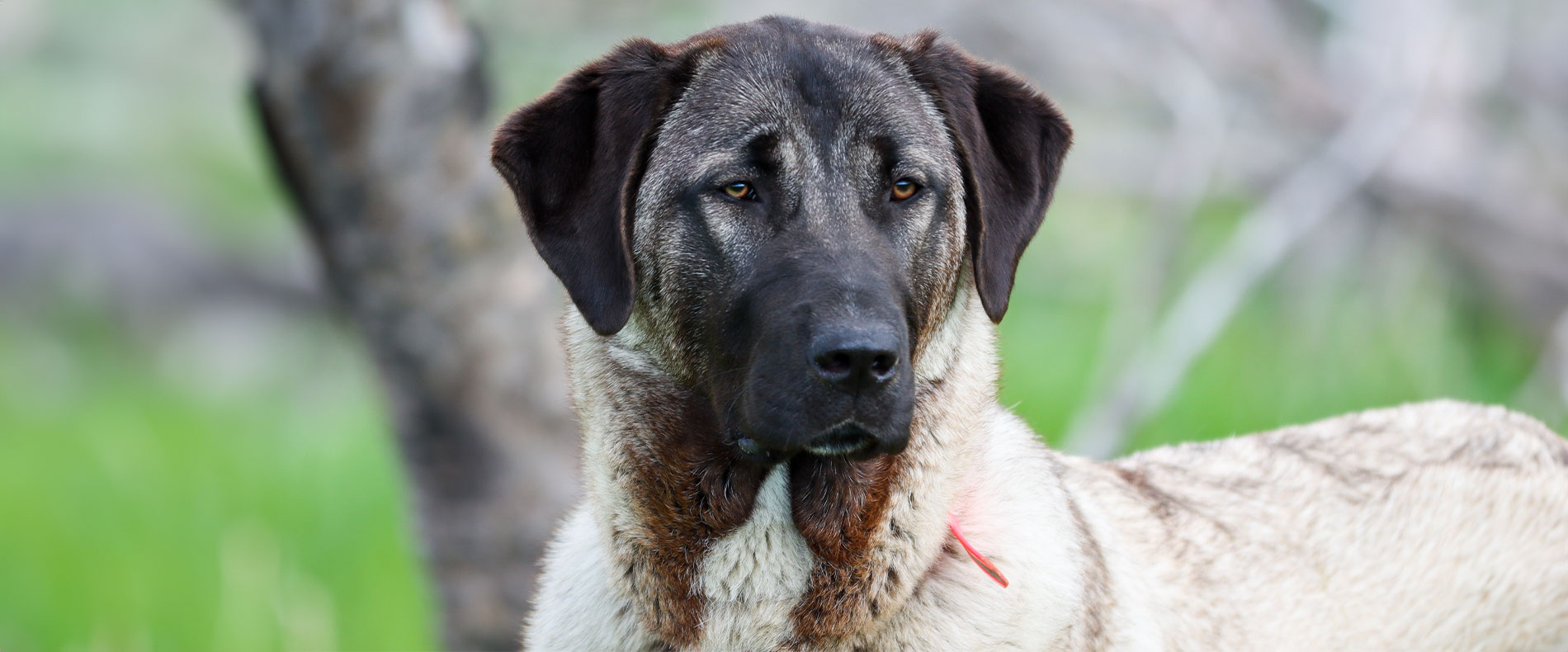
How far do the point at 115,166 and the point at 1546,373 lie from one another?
11.7 meters

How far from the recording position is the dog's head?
3217 millimetres

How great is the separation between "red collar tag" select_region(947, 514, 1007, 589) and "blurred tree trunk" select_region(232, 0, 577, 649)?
9.45 feet

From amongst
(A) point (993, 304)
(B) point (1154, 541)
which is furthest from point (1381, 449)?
(A) point (993, 304)

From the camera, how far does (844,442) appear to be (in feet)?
10.4

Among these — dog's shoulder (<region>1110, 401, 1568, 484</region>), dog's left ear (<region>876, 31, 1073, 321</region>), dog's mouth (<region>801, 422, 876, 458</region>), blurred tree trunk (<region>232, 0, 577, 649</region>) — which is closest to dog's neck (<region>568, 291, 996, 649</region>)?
dog's mouth (<region>801, 422, 876, 458</region>)

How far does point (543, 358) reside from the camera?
5969mm

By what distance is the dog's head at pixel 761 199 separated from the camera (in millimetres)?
3217

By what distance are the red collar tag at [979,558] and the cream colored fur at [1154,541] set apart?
0.02 metres

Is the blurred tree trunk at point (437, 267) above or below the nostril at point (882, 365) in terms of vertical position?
below

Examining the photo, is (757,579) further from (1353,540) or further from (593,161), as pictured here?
(1353,540)

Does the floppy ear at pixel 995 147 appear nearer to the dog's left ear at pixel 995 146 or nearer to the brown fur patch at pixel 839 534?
the dog's left ear at pixel 995 146

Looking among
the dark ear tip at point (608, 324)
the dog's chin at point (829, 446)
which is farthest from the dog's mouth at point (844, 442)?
the dark ear tip at point (608, 324)

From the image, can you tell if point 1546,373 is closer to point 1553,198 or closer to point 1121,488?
point 1553,198

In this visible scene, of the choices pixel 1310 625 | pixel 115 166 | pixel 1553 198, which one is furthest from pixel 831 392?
pixel 115 166
